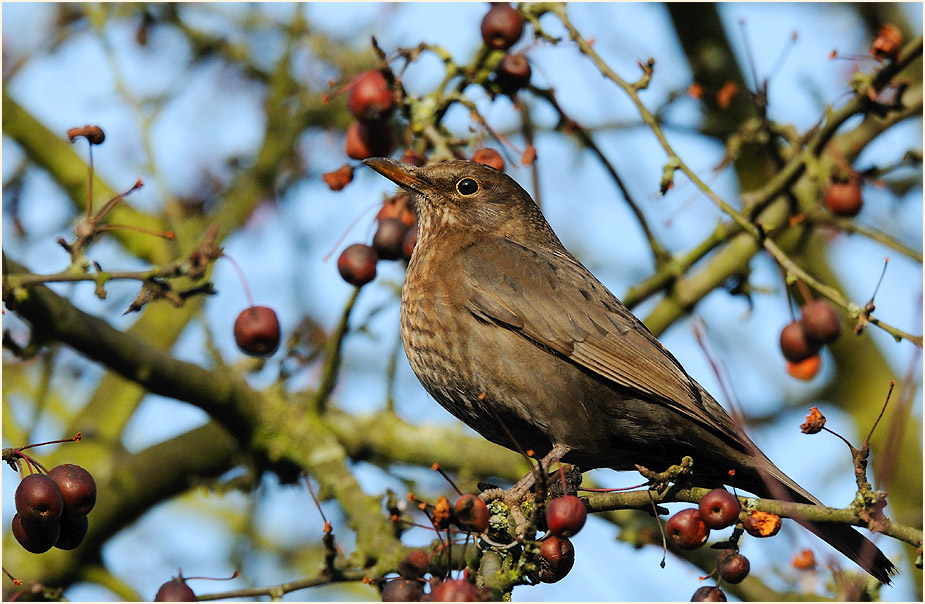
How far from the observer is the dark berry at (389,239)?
4.25 metres

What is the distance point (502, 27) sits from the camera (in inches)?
166

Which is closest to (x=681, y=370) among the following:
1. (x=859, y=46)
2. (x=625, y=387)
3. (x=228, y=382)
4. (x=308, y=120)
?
(x=625, y=387)

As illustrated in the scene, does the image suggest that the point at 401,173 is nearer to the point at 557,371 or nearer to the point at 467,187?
the point at 467,187

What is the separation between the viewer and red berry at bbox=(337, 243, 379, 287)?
414 cm

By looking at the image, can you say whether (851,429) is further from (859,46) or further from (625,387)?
(625,387)

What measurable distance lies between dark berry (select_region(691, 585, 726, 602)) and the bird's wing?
1025 millimetres

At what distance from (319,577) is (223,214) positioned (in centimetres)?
332

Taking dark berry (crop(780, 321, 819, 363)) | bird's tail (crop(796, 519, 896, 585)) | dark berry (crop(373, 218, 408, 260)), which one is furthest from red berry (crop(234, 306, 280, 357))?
dark berry (crop(780, 321, 819, 363))

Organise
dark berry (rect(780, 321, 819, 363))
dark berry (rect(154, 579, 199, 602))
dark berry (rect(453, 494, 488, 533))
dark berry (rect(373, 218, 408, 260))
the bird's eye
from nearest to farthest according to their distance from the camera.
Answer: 1. dark berry (rect(453, 494, 488, 533))
2. dark berry (rect(154, 579, 199, 602))
3. dark berry (rect(373, 218, 408, 260))
4. dark berry (rect(780, 321, 819, 363))
5. the bird's eye

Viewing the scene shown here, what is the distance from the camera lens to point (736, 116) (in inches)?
248

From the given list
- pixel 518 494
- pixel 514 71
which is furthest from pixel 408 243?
pixel 518 494

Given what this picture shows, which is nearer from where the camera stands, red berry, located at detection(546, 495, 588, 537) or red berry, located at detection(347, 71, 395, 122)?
red berry, located at detection(546, 495, 588, 537)

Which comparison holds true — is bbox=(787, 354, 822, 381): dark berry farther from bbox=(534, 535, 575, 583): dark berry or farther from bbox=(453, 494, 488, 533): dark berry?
bbox=(453, 494, 488, 533): dark berry

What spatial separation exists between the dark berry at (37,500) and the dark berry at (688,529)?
181 centimetres
